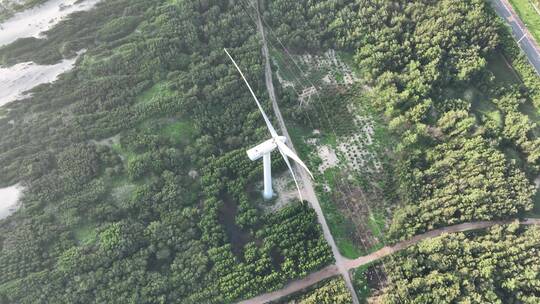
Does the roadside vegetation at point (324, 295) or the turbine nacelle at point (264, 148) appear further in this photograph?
the roadside vegetation at point (324, 295)

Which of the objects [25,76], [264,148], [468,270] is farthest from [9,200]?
[468,270]

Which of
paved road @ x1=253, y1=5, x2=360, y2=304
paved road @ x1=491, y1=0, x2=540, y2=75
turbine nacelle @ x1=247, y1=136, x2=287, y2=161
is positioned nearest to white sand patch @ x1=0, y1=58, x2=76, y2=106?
paved road @ x1=253, y1=5, x2=360, y2=304

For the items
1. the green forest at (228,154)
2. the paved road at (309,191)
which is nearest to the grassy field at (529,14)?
the green forest at (228,154)

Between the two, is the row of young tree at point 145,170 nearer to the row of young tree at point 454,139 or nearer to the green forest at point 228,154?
the green forest at point 228,154

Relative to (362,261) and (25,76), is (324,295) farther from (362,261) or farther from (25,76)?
(25,76)

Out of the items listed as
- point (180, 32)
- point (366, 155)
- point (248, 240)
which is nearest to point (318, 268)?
point (248, 240)

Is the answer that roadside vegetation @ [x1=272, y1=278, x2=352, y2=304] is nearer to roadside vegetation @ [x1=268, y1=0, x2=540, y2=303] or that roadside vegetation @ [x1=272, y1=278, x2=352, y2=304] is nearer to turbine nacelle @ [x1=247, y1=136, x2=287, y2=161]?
roadside vegetation @ [x1=268, y1=0, x2=540, y2=303]

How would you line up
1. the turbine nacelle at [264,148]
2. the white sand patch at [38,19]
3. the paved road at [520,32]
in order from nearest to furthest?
→ the turbine nacelle at [264,148], the paved road at [520,32], the white sand patch at [38,19]
